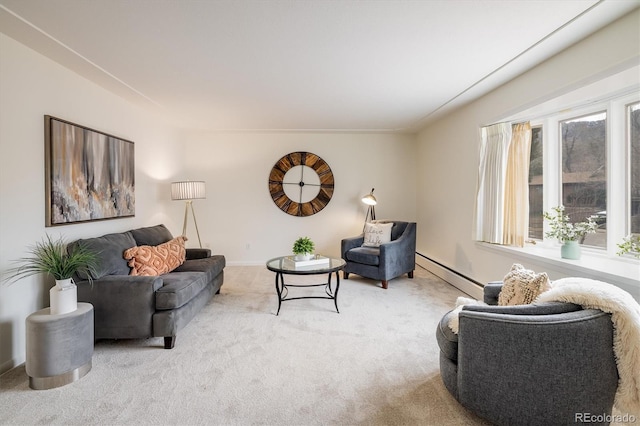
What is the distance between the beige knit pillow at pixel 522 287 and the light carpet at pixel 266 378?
2.35 ft

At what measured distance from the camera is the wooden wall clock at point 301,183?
5504mm

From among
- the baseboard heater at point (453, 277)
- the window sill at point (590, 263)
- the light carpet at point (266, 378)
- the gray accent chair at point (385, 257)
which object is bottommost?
the light carpet at point (266, 378)

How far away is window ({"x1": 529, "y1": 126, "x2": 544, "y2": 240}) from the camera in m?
3.30

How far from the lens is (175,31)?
2.17m

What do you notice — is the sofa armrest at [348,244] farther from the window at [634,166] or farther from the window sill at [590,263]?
the window at [634,166]

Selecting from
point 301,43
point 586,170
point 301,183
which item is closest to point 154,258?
point 301,43

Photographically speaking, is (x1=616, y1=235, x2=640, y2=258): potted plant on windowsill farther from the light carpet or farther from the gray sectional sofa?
the gray sectional sofa

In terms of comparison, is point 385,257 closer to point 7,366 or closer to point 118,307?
point 118,307

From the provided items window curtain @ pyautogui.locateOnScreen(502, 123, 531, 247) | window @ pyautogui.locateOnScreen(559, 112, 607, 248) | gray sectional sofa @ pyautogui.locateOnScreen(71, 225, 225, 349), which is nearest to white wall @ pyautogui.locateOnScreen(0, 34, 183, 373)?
gray sectional sofa @ pyautogui.locateOnScreen(71, 225, 225, 349)

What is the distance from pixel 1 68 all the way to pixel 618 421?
4.45 metres

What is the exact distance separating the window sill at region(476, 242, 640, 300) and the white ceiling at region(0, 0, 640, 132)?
69.2 inches

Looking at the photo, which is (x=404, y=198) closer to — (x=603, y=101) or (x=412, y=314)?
(x=412, y=314)

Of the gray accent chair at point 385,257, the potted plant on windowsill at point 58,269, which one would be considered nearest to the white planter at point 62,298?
the potted plant on windowsill at point 58,269

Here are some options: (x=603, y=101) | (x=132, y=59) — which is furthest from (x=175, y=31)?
(x=603, y=101)
